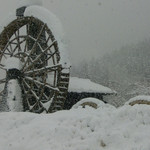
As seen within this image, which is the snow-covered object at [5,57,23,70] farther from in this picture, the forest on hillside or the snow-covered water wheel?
the forest on hillside

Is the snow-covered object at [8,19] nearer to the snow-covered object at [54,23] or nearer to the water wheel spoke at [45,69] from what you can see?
the snow-covered object at [54,23]

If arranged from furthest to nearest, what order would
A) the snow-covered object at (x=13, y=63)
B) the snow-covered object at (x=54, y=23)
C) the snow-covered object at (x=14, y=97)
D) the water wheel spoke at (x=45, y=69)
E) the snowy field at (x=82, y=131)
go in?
the snow-covered object at (x=13, y=63) < the water wheel spoke at (x=45, y=69) < the snow-covered object at (x=14, y=97) < the snow-covered object at (x=54, y=23) < the snowy field at (x=82, y=131)

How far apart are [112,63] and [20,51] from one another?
145 metres

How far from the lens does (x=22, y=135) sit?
6.84 meters

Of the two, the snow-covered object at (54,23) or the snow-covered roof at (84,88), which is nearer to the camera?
the snow-covered object at (54,23)

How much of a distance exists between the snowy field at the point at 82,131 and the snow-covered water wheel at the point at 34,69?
475 centimetres

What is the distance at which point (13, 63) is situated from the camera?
1375 cm

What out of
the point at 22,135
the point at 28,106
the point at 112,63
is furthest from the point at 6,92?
the point at 112,63

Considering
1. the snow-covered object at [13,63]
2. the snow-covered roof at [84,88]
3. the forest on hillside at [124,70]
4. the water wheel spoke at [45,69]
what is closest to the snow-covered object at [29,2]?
the snow-covered object at [13,63]

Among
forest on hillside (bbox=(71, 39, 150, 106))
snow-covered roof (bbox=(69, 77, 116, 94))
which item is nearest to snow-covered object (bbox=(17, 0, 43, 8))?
snow-covered roof (bbox=(69, 77, 116, 94))

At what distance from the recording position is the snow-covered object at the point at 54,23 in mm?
12211

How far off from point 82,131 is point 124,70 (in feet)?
434

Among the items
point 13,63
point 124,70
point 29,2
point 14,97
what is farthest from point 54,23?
point 124,70

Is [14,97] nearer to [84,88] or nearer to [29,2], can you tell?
[84,88]
